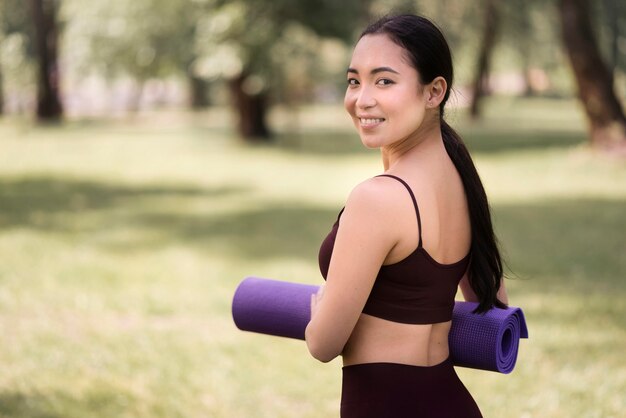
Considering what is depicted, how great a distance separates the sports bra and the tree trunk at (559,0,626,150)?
1592cm

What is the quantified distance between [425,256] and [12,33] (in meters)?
30.7

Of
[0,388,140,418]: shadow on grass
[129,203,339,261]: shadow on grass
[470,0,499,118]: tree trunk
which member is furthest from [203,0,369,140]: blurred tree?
[0,388,140,418]: shadow on grass

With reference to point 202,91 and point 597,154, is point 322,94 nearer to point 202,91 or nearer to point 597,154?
point 202,91

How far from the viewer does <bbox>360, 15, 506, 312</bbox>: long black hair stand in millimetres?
2188

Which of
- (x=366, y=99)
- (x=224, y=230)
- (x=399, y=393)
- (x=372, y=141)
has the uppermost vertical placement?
(x=366, y=99)

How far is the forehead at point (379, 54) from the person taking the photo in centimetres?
217

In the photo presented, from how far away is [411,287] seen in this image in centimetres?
217

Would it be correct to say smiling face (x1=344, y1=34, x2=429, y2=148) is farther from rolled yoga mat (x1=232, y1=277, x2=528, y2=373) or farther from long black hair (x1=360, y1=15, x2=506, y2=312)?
rolled yoga mat (x1=232, y1=277, x2=528, y2=373)

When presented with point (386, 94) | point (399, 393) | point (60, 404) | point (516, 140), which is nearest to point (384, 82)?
point (386, 94)

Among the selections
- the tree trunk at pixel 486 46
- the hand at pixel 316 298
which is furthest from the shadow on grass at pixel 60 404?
the tree trunk at pixel 486 46

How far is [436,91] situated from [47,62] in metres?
33.0

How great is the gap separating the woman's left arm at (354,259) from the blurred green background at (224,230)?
0.62 m

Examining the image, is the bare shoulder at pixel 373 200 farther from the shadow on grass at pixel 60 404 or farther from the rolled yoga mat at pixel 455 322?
the shadow on grass at pixel 60 404

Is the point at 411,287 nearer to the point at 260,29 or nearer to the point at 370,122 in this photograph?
the point at 370,122
